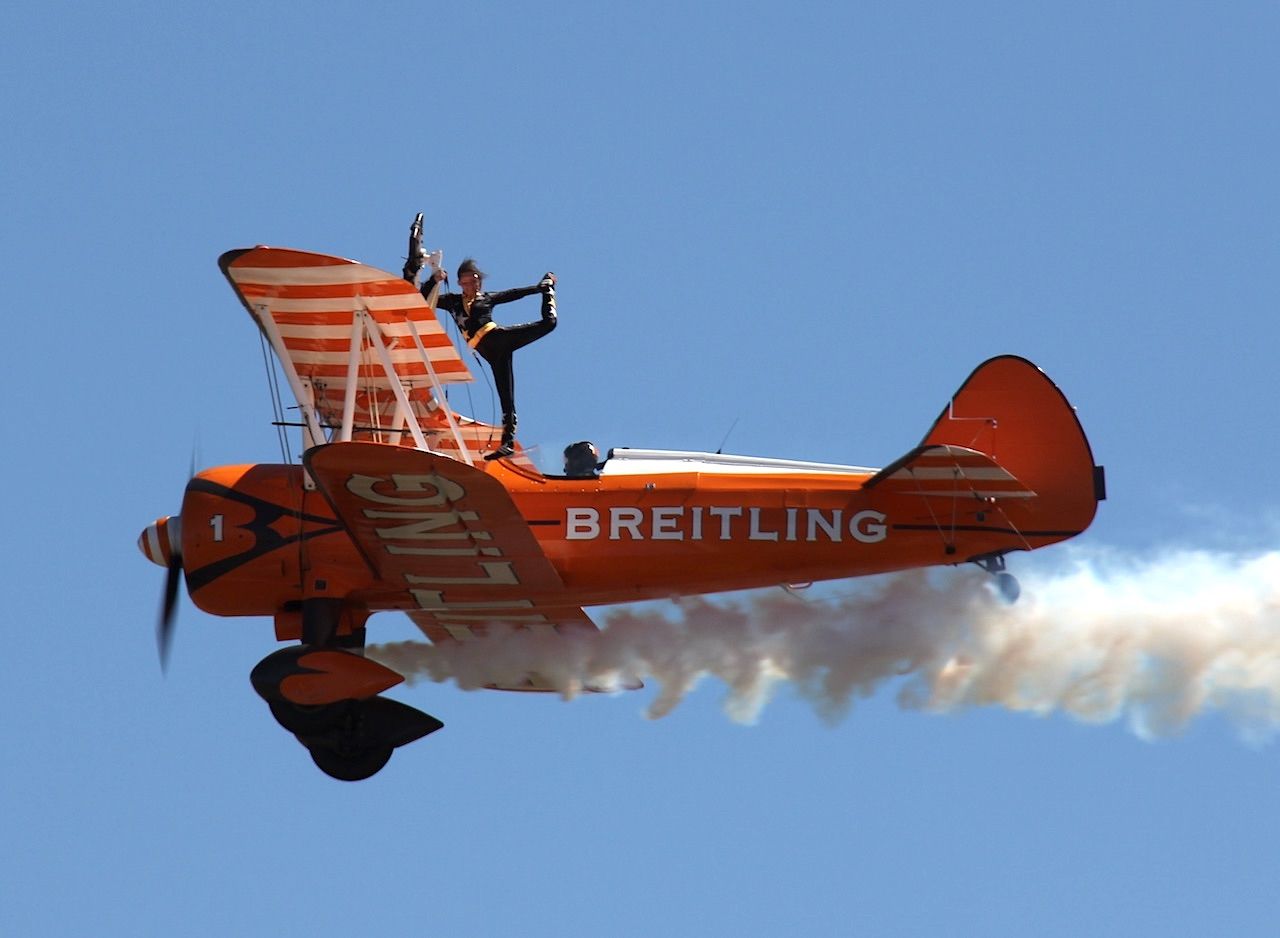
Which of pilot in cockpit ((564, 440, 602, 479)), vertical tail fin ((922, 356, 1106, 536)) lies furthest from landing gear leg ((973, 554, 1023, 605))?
pilot in cockpit ((564, 440, 602, 479))

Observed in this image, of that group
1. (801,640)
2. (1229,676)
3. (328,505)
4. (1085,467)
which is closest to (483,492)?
(328,505)

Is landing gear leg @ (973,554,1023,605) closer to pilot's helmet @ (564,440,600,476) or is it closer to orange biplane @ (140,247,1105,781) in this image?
orange biplane @ (140,247,1105,781)

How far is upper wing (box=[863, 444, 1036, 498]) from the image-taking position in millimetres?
18906

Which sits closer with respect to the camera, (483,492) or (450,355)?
(483,492)

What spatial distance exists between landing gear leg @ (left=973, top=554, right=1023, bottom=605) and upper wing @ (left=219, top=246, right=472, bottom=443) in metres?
4.41

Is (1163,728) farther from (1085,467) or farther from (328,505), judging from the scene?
(328,505)

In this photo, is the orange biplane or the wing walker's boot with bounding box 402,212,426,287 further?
the wing walker's boot with bounding box 402,212,426,287

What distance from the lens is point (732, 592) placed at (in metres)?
20.1

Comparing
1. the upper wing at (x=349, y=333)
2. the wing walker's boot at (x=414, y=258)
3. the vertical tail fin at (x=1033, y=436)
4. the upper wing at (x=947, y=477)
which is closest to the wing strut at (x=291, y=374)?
the upper wing at (x=349, y=333)

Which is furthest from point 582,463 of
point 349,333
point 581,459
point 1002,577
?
point 1002,577

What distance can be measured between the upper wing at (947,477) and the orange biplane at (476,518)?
17 millimetres

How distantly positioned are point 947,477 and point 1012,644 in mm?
1679

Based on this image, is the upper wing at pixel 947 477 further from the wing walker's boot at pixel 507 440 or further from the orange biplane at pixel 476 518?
the wing walker's boot at pixel 507 440

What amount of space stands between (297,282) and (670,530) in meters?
3.41
